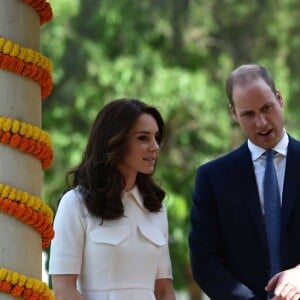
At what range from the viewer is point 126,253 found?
161 inches

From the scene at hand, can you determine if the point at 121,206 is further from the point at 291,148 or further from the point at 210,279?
the point at 291,148

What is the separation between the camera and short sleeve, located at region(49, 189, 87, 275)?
407 centimetres

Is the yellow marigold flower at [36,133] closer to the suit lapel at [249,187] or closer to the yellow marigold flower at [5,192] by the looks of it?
the yellow marigold flower at [5,192]

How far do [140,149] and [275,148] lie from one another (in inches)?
23.7

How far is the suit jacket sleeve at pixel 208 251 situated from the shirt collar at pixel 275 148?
234 millimetres

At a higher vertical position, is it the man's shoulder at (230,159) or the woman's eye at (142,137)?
the woman's eye at (142,137)

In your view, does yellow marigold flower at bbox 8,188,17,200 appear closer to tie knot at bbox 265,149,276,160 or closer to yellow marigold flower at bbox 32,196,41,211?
yellow marigold flower at bbox 32,196,41,211

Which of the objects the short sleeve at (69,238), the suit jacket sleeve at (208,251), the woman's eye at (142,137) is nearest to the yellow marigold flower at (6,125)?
the short sleeve at (69,238)

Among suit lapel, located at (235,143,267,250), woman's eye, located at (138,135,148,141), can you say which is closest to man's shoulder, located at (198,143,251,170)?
suit lapel, located at (235,143,267,250)

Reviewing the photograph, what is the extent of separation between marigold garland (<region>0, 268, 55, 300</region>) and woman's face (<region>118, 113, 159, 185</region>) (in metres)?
1.45

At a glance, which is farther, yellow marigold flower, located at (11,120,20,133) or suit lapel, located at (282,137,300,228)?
suit lapel, located at (282,137,300,228)

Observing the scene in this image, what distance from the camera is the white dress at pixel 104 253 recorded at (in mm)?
4074

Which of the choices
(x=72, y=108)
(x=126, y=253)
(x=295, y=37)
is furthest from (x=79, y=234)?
(x=295, y=37)

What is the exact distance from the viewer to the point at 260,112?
4.22 meters
